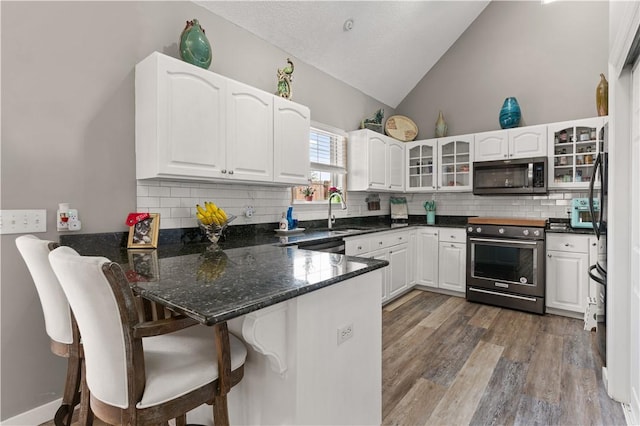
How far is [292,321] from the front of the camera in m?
1.18

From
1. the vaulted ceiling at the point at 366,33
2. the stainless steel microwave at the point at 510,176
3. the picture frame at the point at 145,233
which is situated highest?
the vaulted ceiling at the point at 366,33

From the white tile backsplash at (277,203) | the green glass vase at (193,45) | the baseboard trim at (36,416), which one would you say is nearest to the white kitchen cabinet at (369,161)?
the white tile backsplash at (277,203)

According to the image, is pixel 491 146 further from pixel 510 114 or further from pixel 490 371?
pixel 490 371

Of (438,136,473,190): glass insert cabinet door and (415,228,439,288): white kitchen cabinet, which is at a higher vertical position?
(438,136,473,190): glass insert cabinet door

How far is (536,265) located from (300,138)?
291cm

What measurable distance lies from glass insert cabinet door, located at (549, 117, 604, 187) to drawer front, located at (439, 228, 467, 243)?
3.69ft

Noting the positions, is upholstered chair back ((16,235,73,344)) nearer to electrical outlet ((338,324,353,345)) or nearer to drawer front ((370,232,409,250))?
electrical outlet ((338,324,353,345))

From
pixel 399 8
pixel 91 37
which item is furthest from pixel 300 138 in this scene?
pixel 399 8

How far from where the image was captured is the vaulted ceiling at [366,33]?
300 centimetres

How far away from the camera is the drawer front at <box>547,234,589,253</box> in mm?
3285

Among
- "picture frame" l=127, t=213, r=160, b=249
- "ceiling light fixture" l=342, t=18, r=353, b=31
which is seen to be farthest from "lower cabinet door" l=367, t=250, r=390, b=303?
"ceiling light fixture" l=342, t=18, r=353, b=31

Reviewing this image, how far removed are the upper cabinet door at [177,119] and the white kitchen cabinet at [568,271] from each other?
11.8 feet

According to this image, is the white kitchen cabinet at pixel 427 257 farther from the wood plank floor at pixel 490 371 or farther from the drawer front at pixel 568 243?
the drawer front at pixel 568 243

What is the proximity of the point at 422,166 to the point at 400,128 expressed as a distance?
0.72m
